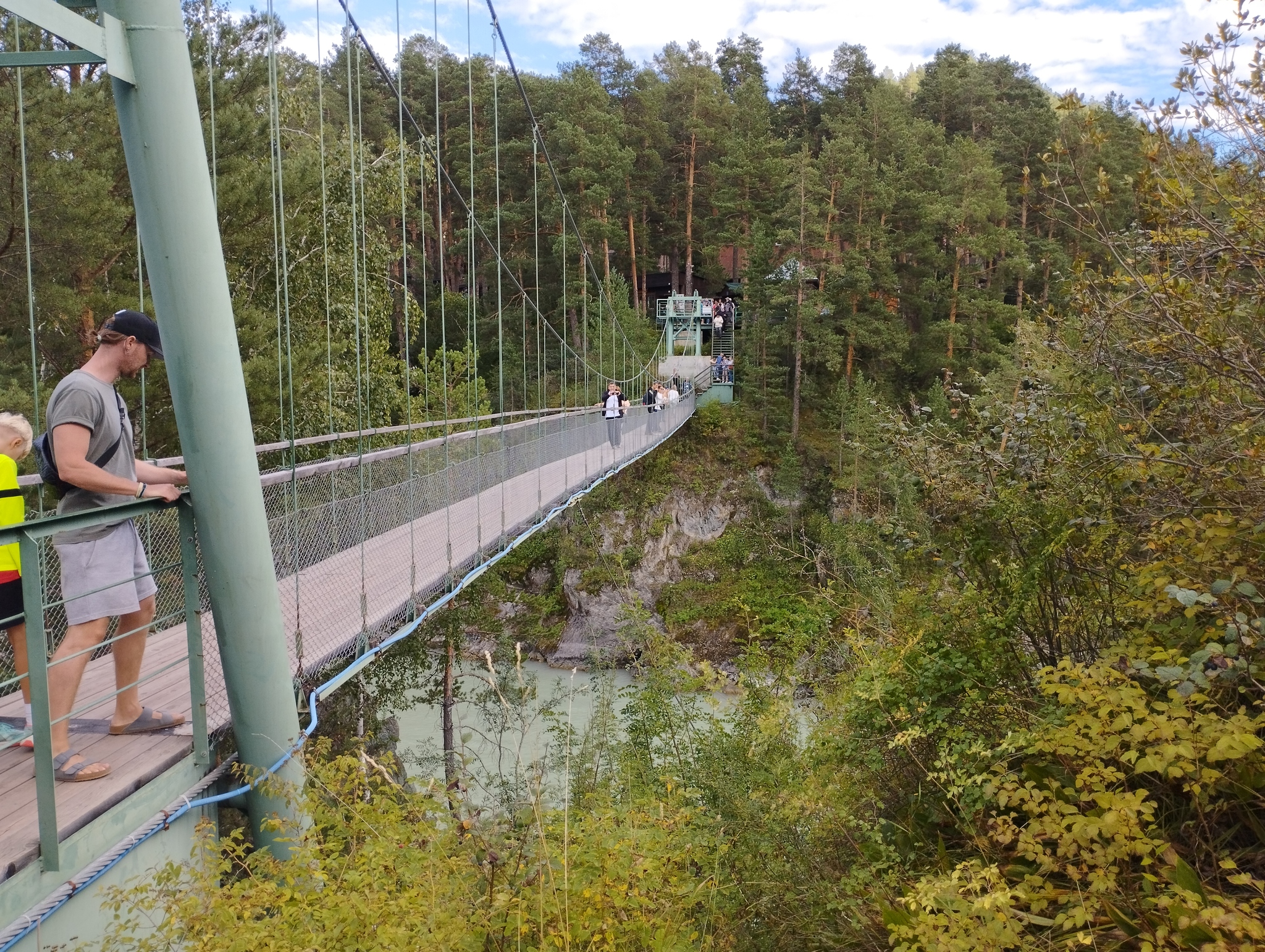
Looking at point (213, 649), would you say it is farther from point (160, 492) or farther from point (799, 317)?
point (799, 317)

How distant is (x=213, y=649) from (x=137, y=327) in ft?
2.78

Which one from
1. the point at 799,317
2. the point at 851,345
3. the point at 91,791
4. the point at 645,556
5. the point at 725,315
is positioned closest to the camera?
the point at 91,791

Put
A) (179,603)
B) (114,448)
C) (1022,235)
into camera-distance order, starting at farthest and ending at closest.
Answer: (1022,235), (179,603), (114,448)

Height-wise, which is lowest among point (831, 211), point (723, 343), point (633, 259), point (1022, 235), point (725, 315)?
point (723, 343)

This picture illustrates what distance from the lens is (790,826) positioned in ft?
13.1

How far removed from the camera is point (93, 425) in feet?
6.26

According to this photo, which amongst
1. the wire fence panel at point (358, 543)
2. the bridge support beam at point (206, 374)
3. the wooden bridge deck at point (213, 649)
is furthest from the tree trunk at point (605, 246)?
the bridge support beam at point (206, 374)

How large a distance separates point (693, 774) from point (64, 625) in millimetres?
3119

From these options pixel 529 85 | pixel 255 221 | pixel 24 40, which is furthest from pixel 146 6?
pixel 529 85

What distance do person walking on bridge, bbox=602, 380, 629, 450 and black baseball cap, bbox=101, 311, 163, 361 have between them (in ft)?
28.1

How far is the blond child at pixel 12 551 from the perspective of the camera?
6.29ft

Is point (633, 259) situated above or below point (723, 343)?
above

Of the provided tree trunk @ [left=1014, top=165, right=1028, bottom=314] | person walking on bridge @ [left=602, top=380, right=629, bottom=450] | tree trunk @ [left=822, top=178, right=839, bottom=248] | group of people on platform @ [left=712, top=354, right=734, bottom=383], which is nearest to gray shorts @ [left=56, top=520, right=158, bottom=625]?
person walking on bridge @ [left=602, top=380, right=629, bottom=450]

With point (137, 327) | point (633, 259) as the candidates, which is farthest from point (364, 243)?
point (633, 259)
